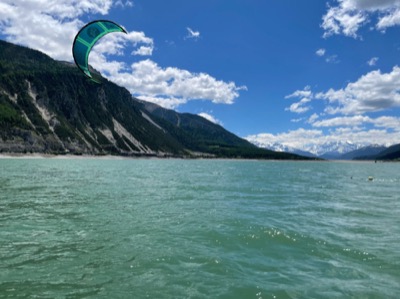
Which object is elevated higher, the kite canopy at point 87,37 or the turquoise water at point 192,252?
the kite canopy at point 87,37

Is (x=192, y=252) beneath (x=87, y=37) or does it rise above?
beneath

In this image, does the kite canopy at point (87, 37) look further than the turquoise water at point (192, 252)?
Yes

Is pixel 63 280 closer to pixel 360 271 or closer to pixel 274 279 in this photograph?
pixel 274 279

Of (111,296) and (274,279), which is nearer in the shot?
(111,296)

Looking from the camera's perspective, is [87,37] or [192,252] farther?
[87,37]

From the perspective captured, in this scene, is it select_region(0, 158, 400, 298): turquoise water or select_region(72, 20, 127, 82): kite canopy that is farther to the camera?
select_region(72, 20, 127, 82): kite canopy

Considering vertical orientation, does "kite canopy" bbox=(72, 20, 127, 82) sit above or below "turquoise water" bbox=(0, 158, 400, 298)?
above

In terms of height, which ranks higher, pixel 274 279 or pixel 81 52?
pixel 81 52

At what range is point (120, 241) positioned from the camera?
61.5ft

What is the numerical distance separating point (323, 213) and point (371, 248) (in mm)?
12438

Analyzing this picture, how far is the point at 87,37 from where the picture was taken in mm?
28609

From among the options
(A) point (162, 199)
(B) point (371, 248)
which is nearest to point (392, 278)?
(B) point (371, 248)

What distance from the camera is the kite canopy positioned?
89.2 ft

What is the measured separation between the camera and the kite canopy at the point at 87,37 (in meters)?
27.2
